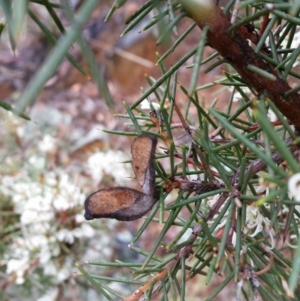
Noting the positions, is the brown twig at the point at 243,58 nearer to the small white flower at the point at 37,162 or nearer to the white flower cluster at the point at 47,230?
the white flower cluster at the point at 47,230

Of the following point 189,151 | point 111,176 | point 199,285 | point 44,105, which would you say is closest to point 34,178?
point 111,176

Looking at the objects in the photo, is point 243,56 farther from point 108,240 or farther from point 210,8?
point 108,240

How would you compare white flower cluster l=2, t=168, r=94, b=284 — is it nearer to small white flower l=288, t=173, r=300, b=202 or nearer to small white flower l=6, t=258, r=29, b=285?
small white flower l=6, t=258, r=29, b=285

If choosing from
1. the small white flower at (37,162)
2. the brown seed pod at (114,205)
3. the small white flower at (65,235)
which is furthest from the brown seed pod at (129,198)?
the small white flower at (37,162)

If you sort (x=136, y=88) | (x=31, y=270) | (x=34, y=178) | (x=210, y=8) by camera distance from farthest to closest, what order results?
(x=136, y=88) < (x=34, y=178) < (x=31, y=270) < (x=210, y=8)

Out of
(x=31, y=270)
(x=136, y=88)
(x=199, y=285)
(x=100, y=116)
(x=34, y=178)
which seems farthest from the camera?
(x=136, y=88)

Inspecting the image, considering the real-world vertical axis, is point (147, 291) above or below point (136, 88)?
below

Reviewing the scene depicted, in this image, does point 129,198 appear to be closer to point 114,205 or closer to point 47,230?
point 114,205
